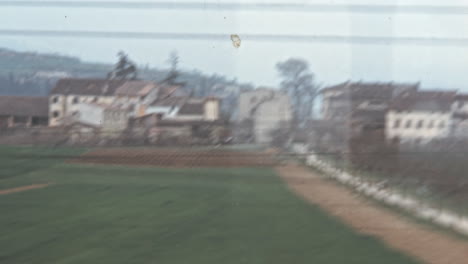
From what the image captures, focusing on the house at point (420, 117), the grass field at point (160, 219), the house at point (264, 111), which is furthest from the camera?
the house at point (420, 117)

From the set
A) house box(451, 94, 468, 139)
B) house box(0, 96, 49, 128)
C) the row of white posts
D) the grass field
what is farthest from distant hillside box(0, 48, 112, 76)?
house box(451, 94, 468, 139)

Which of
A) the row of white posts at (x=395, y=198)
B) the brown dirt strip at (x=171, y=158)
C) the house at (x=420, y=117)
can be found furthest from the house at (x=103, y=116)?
the house at (x=420, y=117)

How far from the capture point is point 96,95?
14.1 ft

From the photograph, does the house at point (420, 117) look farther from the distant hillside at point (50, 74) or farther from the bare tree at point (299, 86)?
the distant hillside at point (50, 74)

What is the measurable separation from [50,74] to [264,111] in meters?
1.60

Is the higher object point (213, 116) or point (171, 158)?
point (213, 116)

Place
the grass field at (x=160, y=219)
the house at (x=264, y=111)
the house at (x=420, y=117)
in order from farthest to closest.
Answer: the house at (x=420, y=117), the house at (x=264, y=111), the grass field at (x=160, y=219)

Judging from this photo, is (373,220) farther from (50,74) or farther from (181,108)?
(50,74)

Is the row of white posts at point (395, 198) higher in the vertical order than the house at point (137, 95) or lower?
lower

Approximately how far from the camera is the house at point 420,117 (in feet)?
13.9

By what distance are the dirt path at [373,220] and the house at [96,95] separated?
1.13 metres

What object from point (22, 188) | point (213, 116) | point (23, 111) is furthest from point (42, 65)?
point (213, 116)

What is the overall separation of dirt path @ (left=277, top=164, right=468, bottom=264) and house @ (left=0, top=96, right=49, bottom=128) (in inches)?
70.4

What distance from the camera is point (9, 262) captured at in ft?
13.1
